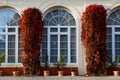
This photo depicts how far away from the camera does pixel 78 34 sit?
24.2 meters

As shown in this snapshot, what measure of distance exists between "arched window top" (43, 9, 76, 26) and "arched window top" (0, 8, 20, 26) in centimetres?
174

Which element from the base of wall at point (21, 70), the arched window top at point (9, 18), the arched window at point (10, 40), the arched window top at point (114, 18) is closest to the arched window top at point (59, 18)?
the arched window top at point (9, 18)

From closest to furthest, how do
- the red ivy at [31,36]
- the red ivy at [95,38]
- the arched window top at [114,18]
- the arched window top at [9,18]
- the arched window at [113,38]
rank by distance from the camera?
the red ivy at [95,38]
the red ivy at [31,36]
the arched window at [113,38]
the arched window top at [114,18]
the arched window top at [9,18]

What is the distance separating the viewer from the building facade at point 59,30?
79.6ft

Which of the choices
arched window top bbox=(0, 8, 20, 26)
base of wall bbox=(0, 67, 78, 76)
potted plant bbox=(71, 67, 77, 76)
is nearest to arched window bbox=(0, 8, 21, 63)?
arched window top bbox=(0, 8, 20, 26)

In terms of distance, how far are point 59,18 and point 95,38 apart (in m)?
2.75

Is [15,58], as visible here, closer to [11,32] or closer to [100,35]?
[11,32]

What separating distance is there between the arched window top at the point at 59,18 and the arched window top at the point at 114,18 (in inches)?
85.2

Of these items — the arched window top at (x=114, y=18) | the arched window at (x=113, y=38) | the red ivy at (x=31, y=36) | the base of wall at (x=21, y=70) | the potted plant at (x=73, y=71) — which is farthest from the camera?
the arched window top at (x=114, y=18)

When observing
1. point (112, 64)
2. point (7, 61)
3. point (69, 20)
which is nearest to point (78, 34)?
point (69, 20)

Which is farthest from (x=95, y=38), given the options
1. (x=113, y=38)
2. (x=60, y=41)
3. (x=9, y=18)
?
(x=9, y=18)

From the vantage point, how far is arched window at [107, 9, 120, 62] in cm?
2423

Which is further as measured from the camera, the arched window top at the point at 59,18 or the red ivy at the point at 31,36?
the arched window top at the point at 59,18

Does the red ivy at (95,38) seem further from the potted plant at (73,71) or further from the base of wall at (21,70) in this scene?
the base of wall at (21,70)
